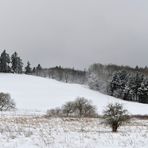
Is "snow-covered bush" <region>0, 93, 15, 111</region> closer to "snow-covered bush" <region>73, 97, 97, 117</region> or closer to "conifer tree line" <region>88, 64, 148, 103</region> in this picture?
"snow-covered bush" <region>73, 97, 97, 117</region>

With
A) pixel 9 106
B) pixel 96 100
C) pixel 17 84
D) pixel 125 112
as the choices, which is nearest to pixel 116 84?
pixel 96 100

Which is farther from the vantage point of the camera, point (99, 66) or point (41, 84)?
point (99, 66)

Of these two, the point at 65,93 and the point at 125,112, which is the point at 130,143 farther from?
the point at 65,93

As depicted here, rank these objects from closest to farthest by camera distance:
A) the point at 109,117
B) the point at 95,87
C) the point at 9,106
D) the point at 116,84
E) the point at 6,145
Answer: the point at 6,145, the point at 109,117, the point at 9,106, the point at 116,84, the point at 95,87

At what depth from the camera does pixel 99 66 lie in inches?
7165

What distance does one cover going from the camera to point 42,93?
372 feet

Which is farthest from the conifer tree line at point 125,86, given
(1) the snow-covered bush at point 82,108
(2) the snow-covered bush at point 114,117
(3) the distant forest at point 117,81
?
(2) the snow-covered bush at point 114,117

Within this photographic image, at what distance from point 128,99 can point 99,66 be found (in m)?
55.9

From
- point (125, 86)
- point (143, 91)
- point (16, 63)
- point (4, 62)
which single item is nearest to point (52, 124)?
point (143, 91)

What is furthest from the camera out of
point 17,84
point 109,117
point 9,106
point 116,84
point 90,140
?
point 116,84

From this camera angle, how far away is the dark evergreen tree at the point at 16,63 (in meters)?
148

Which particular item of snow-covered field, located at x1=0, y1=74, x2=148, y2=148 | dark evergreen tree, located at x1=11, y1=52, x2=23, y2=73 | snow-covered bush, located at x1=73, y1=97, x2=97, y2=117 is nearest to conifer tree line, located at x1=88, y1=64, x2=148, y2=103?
snow-covered field, located at x1=0, y1=74, x2=148, y2=148

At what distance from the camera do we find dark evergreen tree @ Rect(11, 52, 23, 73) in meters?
148

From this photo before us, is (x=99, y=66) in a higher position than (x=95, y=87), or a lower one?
higher
